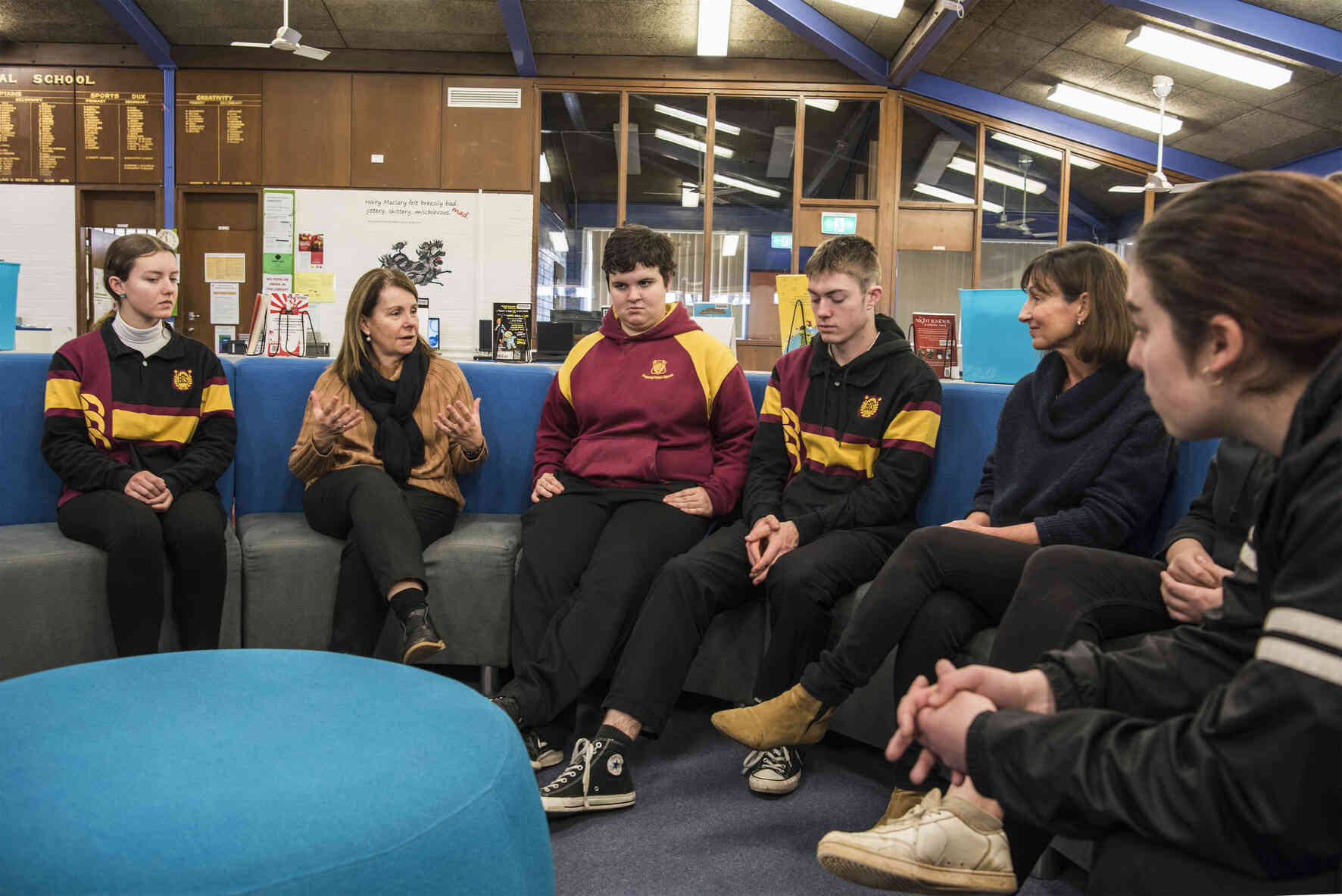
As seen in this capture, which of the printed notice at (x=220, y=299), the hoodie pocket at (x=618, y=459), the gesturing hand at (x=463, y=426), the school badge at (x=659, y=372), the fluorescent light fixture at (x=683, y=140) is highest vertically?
the fluorescent light fixture at (x=683, y=140)

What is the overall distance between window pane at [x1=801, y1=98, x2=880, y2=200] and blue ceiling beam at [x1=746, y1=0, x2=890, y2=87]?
327 mm

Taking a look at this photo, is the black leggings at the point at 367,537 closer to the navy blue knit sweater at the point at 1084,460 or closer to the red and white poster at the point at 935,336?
the navy blue knit sweater at the point at 1084,460

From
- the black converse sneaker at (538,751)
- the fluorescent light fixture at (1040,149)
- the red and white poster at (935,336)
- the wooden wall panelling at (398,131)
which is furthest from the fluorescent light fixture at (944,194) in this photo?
the black converse sneaker at (538,751)

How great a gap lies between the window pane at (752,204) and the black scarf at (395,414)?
5.51 metres

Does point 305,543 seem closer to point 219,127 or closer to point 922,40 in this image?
point 922,40

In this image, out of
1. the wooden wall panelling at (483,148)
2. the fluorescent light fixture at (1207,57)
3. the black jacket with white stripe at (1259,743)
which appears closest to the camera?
the black jacket with white stripe at (1259,743)

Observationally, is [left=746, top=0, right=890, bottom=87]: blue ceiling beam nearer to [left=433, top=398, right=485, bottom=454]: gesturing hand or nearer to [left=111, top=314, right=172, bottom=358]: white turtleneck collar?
[left=433, top=398, right=485, bottom=454]: gesturing hand

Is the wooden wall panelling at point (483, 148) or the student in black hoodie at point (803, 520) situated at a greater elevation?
the wooden wall panelling at point (483, 148)

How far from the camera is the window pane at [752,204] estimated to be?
798cm

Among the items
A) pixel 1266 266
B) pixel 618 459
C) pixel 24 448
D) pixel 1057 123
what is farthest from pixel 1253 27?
pixel 24 448

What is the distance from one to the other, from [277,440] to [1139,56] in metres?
6.73

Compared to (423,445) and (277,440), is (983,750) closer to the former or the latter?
(423,445)

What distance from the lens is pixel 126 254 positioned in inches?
101

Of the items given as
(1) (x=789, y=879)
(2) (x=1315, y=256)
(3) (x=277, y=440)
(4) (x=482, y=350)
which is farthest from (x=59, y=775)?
(4) (x=482, y=350)
